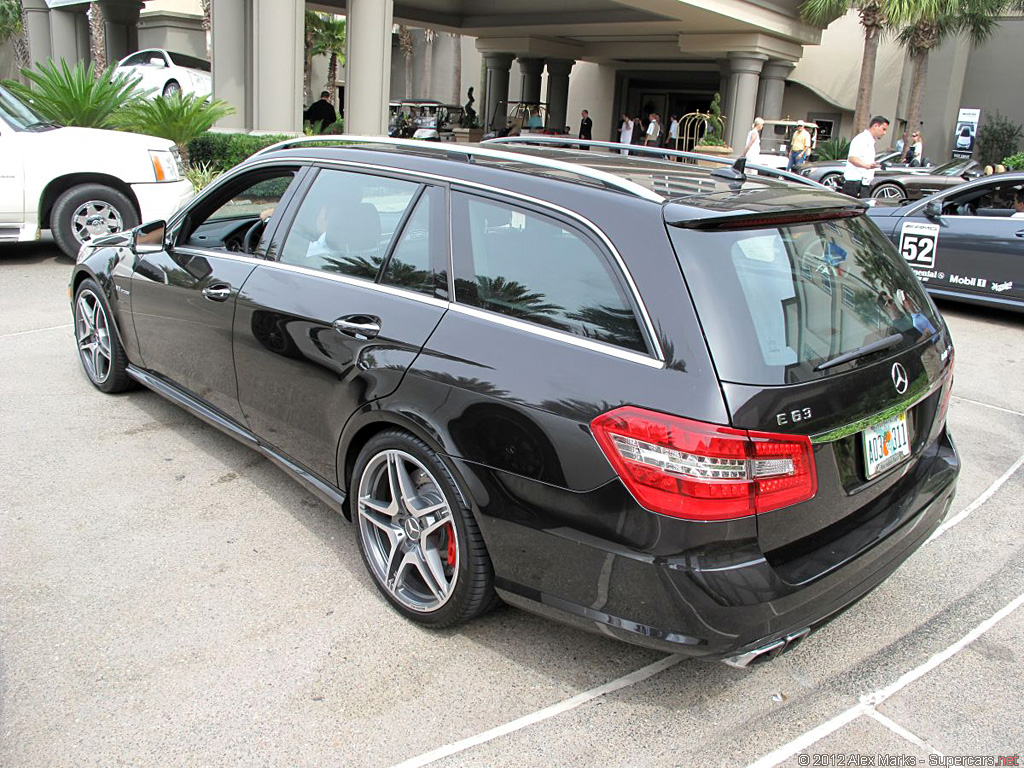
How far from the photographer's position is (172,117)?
13.4 meters

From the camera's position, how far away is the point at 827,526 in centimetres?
273

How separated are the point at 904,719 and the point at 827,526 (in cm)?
71

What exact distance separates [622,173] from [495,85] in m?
31.0

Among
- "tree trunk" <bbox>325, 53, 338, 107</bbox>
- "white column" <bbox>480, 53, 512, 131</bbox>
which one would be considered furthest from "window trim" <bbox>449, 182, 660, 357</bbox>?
"tree trunk" <bbox>325, 53, 338, 107</bbox>

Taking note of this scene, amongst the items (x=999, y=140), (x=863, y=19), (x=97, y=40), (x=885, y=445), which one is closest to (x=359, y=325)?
(x=885, y=445)

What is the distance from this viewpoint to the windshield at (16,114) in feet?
29.6

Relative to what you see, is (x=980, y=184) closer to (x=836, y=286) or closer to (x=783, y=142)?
(x=836, y=286)

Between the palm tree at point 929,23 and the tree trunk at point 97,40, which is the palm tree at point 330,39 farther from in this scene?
the palm tree at point 929,23

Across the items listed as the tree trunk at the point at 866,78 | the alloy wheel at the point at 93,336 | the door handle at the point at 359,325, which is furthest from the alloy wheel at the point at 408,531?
the tree trunk at the point at 866,78

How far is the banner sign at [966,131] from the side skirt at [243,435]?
31.1 meters

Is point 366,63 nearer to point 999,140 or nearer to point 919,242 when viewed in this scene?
point 919,242

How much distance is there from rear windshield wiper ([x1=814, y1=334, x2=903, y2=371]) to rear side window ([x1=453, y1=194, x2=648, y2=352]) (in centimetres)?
61

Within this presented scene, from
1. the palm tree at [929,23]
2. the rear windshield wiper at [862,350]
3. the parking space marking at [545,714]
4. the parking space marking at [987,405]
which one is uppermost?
the palm tree at [929,23]

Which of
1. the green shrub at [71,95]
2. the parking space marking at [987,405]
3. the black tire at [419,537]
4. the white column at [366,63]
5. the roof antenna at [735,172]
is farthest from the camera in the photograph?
the white column at [366,63]
